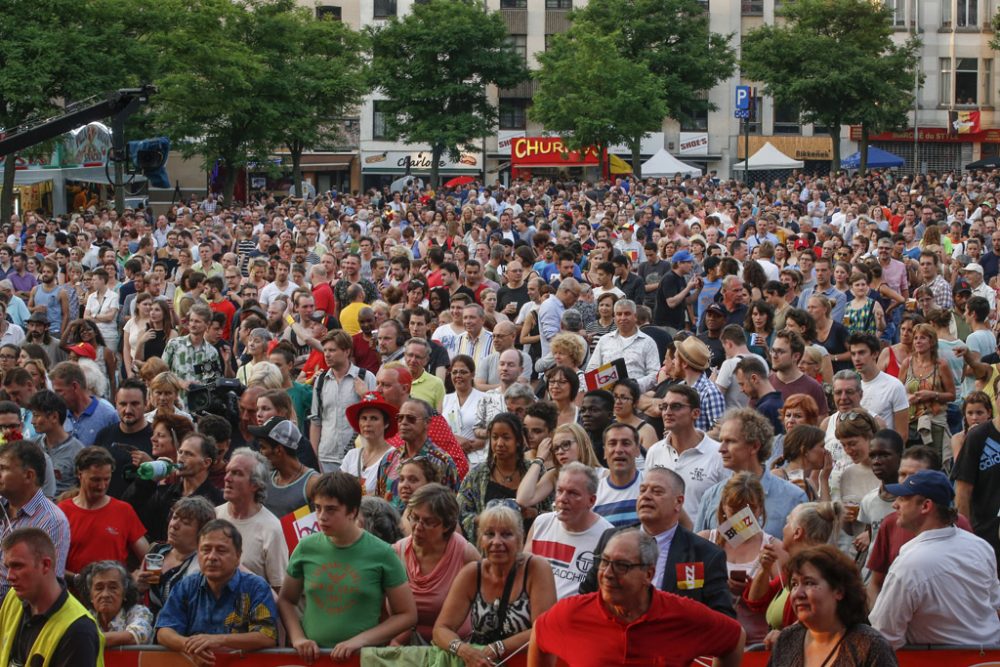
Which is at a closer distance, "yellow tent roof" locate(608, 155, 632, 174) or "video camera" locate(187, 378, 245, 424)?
"video camera" locate(187, 378, 245, 424)

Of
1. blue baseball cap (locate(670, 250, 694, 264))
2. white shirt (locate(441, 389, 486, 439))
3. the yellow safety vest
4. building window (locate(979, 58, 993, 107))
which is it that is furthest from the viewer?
building window (locate(979, 58, 993, 107))

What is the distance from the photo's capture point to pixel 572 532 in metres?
6.88

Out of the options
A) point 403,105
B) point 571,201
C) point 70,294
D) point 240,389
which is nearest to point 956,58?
point 403,105

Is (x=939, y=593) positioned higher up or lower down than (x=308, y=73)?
lower down

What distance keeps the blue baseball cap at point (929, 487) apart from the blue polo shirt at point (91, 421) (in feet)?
18.5

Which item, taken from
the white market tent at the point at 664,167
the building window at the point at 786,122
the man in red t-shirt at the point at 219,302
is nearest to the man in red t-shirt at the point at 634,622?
the man in red t-shirt at the point at 219,302

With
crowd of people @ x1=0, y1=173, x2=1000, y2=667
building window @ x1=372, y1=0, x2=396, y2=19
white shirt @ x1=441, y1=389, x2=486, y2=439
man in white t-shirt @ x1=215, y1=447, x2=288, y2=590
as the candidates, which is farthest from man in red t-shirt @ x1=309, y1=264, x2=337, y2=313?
building window @ x1=372, y1=0, x2=396, y2=19

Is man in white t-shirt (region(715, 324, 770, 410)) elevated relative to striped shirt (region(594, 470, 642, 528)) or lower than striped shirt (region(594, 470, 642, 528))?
elevated

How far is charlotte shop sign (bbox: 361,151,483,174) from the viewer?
62906 mm

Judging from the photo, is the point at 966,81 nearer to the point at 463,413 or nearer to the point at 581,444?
the point at 463,413

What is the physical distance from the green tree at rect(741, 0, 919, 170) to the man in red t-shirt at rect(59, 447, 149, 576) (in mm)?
52206

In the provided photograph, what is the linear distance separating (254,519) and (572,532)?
1.65 m

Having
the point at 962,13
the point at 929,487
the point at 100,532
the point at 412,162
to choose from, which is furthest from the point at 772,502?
the point at 962,13

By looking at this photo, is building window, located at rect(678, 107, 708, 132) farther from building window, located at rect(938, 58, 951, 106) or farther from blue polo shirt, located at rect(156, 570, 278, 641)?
blue polo shirt, located at rect(156, 570, 278, 641)
